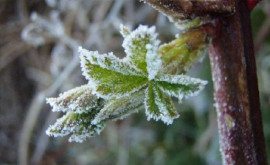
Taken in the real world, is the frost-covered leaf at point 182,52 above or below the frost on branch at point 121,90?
above

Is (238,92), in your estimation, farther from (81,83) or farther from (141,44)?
(81,83)

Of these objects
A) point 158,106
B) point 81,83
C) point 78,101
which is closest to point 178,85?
point 158,106

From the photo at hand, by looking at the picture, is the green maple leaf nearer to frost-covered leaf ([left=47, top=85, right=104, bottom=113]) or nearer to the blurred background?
frost-covered leaf ([left=47, top=85, right=104, bottom=113])

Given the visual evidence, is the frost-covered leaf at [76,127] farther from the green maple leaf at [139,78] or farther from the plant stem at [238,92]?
the plant stem at [238,92]

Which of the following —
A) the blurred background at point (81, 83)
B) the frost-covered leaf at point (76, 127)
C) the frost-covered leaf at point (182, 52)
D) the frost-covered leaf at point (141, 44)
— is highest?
the blurred background at point (81, 83)

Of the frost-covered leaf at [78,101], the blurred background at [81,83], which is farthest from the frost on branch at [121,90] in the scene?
the blurred background at [81,83]

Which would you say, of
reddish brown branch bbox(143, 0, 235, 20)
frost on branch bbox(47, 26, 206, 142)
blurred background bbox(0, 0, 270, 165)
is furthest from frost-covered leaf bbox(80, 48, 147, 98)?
blurred background bbox(0, 0, 270, 165)

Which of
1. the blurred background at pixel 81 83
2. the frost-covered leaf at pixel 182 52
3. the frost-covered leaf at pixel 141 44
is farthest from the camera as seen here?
the blurred background at pixel 81 83
